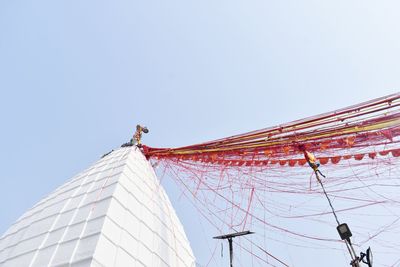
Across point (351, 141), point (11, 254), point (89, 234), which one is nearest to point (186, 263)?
point (89, 234)

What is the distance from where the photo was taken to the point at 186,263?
11.9 metres

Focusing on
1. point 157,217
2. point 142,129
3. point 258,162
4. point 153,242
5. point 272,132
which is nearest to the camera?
point 272,132

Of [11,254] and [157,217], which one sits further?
[157,217]

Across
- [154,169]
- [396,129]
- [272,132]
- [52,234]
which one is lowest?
[52,234]

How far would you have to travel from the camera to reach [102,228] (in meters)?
8.78

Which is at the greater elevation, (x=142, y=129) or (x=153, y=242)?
(x=142, y=129)

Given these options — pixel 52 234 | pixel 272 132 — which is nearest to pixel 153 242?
pixel 52 234

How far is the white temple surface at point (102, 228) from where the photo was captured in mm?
8398

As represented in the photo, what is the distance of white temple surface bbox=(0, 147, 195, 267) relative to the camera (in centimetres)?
840

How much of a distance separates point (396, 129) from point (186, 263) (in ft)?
28.2

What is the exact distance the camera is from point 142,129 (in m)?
20.9

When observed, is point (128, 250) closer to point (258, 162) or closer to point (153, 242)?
point (153, 242)

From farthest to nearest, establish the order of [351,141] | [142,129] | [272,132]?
1. [142,129]
2. [272,132]
3. [351,141]

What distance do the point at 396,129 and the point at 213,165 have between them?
6.62 m
